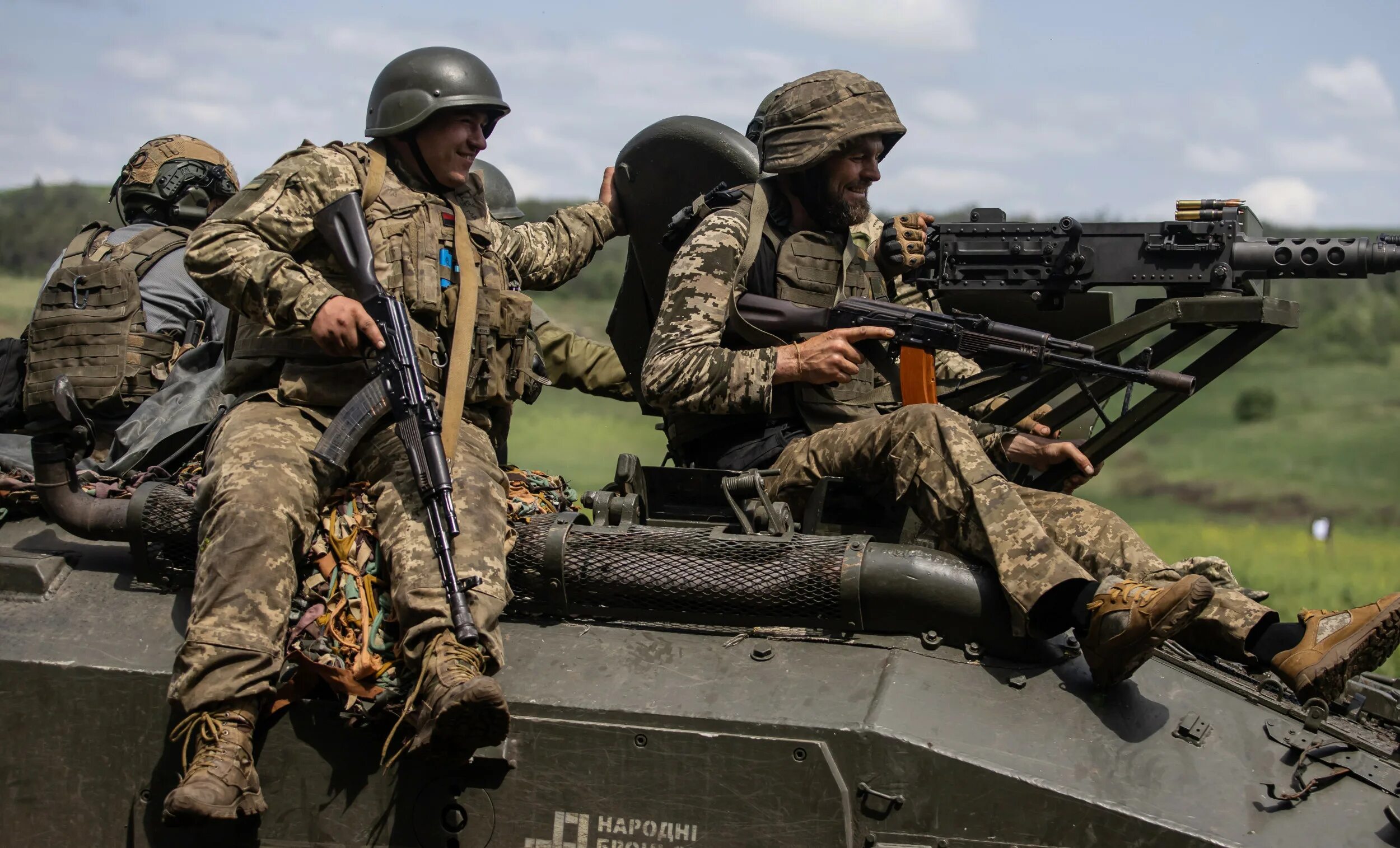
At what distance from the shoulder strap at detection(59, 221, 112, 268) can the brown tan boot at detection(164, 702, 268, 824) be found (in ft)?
10.5

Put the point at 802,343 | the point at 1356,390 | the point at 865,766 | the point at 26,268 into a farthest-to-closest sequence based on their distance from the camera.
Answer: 1. the point at 1356,390
2. the point at 26,268
3. the point at 802,343
4. the point at 865,766

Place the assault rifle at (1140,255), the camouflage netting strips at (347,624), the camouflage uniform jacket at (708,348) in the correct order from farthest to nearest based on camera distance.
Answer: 1. the camouflage uniform jacket at (708,348)
2. the assault rifle at (1140,255)
3. the camouflage netting strips at (347,624)

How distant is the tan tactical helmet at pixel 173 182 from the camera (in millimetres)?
8203

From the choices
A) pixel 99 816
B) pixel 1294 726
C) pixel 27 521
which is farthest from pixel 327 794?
pixel 1294 726

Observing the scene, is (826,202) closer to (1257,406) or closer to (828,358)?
(828,358)

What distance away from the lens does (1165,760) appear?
4820mm

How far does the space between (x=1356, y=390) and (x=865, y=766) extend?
1290 inches

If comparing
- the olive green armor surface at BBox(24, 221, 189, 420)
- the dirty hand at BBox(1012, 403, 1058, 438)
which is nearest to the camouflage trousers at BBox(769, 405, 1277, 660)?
the dirty hand at BBox(1012, 403, 1058, 438)

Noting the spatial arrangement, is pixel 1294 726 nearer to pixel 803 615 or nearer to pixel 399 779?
pixel 803 615

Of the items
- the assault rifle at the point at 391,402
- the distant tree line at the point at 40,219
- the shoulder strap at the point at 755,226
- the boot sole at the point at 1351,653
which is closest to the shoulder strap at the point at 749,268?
the shoulder strap at the point at 755,226

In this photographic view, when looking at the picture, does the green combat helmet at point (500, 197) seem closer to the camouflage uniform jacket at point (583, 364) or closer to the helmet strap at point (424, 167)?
the camouflage uniform jacket at point (583, 364)

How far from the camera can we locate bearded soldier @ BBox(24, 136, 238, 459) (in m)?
7.25

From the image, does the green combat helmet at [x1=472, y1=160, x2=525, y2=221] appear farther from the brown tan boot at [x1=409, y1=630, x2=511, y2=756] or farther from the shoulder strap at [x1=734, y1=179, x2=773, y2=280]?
the brown tan boot at [x1=409, y1=630, x2=511, y2=756]

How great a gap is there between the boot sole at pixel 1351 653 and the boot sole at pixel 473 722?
7.57ft
